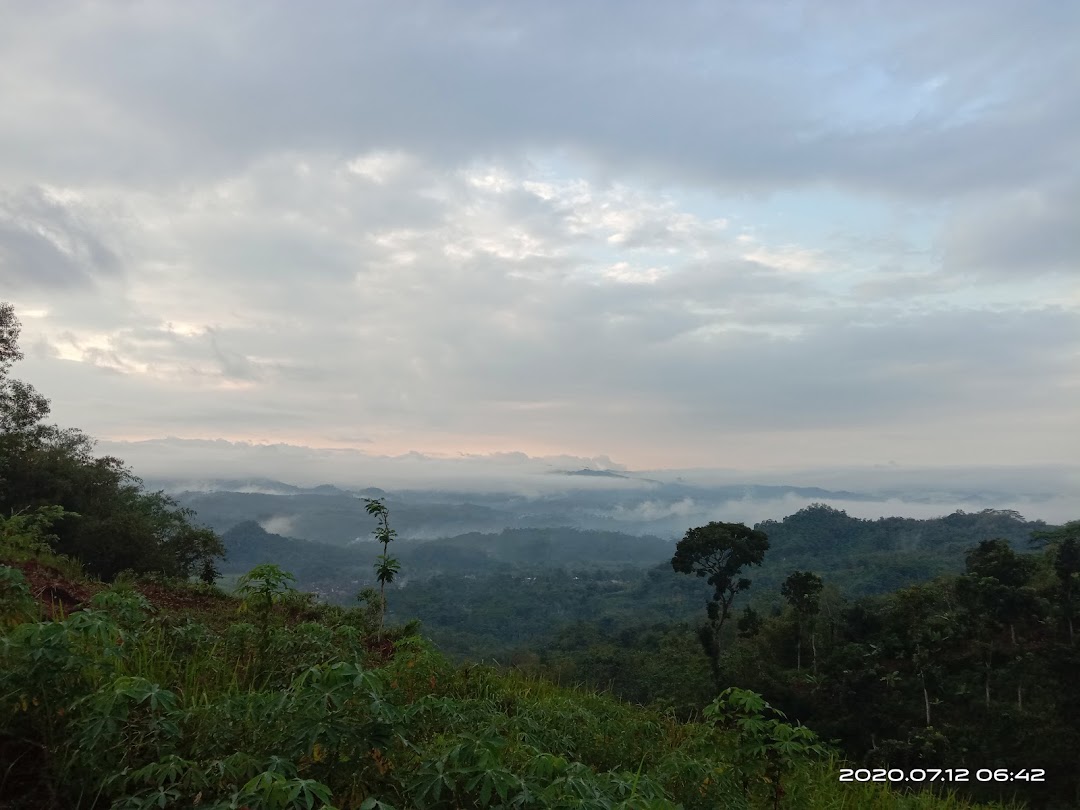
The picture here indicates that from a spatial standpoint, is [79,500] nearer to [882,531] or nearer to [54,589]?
[54,589]

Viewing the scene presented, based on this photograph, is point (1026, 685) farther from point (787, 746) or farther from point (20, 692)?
point (20, 692)

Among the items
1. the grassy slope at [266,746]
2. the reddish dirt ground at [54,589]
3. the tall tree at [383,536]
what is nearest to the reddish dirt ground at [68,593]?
the reddish dirt ground at [54,589]

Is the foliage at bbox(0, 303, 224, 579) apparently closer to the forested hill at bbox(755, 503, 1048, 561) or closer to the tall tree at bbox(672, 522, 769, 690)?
the tall tree at bbox(672, 522, 769, 690)

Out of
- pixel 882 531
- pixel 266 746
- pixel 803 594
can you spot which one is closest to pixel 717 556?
pixel 803 594

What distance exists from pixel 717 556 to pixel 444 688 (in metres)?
25.7

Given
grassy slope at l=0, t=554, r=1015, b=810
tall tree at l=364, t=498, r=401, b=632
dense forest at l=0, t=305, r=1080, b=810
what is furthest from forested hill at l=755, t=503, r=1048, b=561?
grassy slope at l=0, t=554, r=1015, b=810

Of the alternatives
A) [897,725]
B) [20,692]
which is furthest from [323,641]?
[897,725]

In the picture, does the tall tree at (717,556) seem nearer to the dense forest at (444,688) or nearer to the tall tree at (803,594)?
the dense forest at (444,688)

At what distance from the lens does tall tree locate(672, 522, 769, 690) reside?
28516mm

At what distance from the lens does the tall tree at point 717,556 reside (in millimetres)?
28516

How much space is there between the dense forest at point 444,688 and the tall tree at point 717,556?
111 mm

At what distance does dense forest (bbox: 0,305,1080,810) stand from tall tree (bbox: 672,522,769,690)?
4.4 inches

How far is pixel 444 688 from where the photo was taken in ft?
20.1

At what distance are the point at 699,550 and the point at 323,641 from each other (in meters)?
26.3
